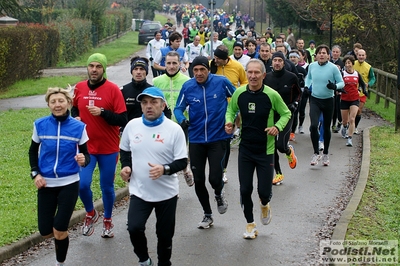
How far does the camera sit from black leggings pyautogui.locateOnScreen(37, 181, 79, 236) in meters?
6.68

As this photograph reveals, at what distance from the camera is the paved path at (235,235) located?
7512 millimetres

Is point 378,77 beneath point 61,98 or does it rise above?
beneath

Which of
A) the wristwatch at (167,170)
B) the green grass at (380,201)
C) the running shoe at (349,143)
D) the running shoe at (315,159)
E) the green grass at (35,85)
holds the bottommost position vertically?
the green grass at (35,85)

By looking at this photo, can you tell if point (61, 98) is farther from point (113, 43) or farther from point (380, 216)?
point (113, 43)

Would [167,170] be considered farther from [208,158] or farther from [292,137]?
[292,137]

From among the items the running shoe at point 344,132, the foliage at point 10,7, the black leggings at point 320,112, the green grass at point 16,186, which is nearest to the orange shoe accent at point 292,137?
the running shoe at point 344,132

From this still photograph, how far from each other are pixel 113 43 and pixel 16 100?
32.6 metres

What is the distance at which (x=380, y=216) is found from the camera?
8.94 meters

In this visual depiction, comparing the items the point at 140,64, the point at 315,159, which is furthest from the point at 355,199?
the point at 140,64

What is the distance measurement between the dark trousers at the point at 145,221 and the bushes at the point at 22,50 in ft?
60.0

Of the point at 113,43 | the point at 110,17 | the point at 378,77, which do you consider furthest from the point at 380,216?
the point at 110,17

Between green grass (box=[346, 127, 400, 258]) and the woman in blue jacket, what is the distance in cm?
317

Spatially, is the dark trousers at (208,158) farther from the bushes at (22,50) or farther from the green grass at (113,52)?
the green grass at (113,52)

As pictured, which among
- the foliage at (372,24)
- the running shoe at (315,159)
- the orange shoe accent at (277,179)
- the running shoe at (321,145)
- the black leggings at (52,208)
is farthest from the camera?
the foliage at (372,24)
